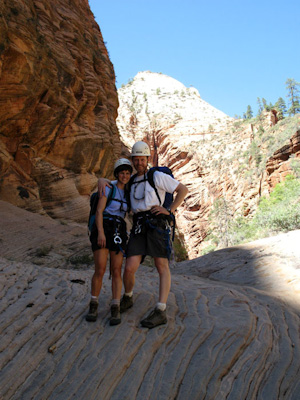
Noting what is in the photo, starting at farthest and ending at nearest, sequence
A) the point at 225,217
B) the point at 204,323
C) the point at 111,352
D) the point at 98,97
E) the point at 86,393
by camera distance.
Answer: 1. the point at 225,217
2. the point at 98,97
3. the point at 204,323
4. the point at 111,352
5. the point at 86,393

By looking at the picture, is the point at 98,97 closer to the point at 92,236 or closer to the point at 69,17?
the point at 69,17

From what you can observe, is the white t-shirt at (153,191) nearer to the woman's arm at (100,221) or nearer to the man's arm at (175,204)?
the man's arm at (175,204)

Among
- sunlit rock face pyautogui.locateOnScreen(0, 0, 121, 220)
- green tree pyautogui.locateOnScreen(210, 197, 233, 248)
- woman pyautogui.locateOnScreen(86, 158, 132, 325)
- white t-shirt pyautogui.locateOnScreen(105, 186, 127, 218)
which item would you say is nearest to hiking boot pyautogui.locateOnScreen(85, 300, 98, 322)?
woman pyautogui.locateOnScreen(86, 158, 132, 325)

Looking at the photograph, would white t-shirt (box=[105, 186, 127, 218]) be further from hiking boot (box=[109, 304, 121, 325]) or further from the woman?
hiking boot (box=[109, 304, 121, 325])

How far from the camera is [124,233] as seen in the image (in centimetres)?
353

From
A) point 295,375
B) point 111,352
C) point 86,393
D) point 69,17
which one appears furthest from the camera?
point 69,17

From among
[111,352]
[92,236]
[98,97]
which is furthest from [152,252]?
[98,97]

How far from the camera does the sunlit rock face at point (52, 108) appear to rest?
1416cm

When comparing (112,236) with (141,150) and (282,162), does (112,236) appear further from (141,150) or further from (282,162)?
(282,162)

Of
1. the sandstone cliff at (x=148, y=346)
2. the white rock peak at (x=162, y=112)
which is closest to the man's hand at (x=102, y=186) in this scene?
the sandstone cliff at (x=148, y=346)

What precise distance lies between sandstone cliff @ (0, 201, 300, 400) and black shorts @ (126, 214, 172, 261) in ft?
2.38

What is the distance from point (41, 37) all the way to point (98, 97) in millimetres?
7060

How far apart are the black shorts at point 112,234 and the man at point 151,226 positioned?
0.44 feet

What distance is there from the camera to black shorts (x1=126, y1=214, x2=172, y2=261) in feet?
10.7
